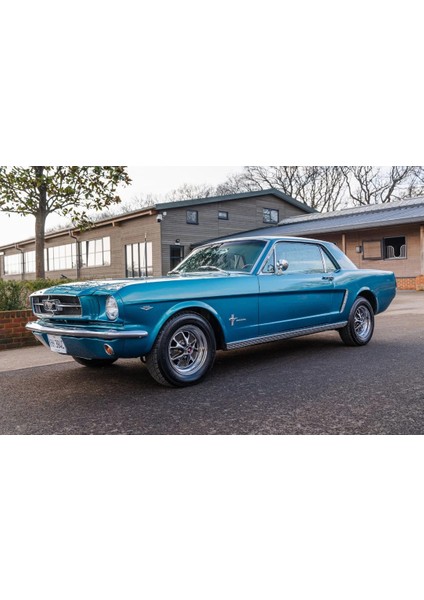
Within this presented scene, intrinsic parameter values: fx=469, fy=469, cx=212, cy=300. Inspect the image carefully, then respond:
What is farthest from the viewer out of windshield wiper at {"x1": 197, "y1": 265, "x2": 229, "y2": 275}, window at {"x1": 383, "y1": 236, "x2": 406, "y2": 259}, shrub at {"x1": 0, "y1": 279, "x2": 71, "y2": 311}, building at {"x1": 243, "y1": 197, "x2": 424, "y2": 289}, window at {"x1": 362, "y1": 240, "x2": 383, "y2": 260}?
window at {"x1": 362, "y1": 240, "x2": 383, "y2": 260}

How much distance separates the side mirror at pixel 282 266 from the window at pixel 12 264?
3677 cm

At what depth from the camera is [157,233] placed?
952 inches

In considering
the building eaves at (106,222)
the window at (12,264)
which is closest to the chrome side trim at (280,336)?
the building eaves at (106,222)

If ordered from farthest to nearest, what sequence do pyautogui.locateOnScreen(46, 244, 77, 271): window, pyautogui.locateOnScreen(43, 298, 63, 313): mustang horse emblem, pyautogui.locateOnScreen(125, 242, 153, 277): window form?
pyautogui.locateOnScreen(46, 244, 77, 271): window < pyautogui.locateOnScreen(125, 242, 153, 277): window < pyautogui.locateOnScreen(43, 298, 63, 313): mustang horse emblem

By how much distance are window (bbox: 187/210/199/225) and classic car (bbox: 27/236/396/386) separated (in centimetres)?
1928

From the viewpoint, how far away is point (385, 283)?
719cm

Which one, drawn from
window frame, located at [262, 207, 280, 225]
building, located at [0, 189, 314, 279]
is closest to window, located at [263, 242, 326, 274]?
building, located at [0, 189, 314, 279]

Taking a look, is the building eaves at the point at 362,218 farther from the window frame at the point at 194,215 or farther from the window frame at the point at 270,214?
Answer: the window frame at the point at 194,215

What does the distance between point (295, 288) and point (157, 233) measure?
19.3 m

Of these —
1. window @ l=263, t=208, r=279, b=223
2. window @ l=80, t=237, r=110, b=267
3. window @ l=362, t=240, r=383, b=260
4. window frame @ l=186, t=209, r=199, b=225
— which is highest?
window @ l=263, t=208, r=279, b=223

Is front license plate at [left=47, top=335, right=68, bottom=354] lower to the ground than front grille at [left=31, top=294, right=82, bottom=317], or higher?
lower

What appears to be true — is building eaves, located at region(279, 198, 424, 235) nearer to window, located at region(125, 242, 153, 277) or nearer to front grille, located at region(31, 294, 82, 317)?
window, located at region(125, 242, 153, 277)

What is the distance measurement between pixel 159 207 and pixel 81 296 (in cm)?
2004

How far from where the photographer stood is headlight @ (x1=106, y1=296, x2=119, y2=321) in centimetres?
406
